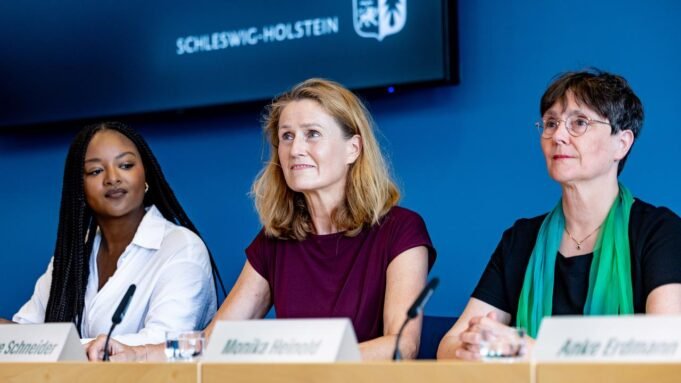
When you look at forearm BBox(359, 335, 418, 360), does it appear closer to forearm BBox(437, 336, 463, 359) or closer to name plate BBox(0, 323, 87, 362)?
forearm BBox(437, 336, 463, 359)

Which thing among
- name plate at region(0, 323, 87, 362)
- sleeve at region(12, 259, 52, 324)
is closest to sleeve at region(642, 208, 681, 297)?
name plate at region(0, 323, 87, 362)

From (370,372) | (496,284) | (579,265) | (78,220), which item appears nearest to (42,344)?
(370,372)

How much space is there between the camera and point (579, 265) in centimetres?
219

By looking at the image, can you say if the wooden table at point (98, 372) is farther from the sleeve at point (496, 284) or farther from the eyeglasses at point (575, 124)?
the eyeglasses at point (575, 124)

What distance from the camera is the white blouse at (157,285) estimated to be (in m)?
2.65

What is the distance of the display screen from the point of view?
2.97 meters

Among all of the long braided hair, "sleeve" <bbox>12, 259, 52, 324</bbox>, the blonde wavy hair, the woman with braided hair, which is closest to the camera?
the blonde wavy hair

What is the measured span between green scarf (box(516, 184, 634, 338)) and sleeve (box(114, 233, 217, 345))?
92cm

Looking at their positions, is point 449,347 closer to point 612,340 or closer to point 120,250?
point 612,340

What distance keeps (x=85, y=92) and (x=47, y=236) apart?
1.90 feet

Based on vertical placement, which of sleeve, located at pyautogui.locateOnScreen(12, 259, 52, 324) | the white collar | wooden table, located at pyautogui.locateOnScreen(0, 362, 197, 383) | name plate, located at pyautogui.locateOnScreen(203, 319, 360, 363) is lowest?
sleeve, located at pyautogui.locateOnScreen(12, 259, 52, 324)

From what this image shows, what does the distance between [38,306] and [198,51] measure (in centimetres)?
100

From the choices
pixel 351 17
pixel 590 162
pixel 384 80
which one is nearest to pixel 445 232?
pixel 384 80

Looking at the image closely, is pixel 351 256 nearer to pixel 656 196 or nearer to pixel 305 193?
pixel 305 193
